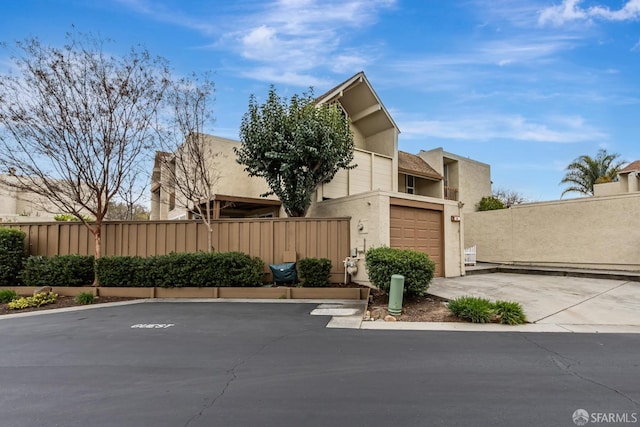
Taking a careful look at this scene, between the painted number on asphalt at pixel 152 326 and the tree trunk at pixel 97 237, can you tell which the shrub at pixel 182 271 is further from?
the painted number on asphalt at pixel 152 326

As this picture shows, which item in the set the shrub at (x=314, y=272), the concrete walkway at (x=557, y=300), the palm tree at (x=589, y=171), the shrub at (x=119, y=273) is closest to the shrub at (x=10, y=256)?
the shrub at (x=119, y=273)

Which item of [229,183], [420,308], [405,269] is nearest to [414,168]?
[229,183]

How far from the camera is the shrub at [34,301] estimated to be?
8.90 metres

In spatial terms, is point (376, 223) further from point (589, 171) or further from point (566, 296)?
point (589, 171)

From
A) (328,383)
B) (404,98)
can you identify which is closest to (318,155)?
(404,98)

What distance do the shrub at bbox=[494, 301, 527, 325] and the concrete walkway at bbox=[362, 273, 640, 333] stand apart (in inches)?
7.2

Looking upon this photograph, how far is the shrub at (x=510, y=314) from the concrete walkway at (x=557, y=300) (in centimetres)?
18

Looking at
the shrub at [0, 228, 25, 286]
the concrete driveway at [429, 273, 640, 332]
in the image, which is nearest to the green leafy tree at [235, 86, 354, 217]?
the concrete driveway at [429, 273, 640, 332]

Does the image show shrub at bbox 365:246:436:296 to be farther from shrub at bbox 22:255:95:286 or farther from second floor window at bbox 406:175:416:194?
second floor window at bbox 406:175:416:194

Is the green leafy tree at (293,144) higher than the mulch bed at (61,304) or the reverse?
higher

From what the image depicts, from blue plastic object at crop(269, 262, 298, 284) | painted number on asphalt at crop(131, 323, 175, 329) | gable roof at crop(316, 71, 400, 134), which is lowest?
painted number on asphalt at crop(131, 323, 175, 329)

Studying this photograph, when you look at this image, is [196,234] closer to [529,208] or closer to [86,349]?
[86,349]

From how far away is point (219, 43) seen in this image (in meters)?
12.4

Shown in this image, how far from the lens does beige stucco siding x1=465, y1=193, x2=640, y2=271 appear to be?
13102 millimetres
